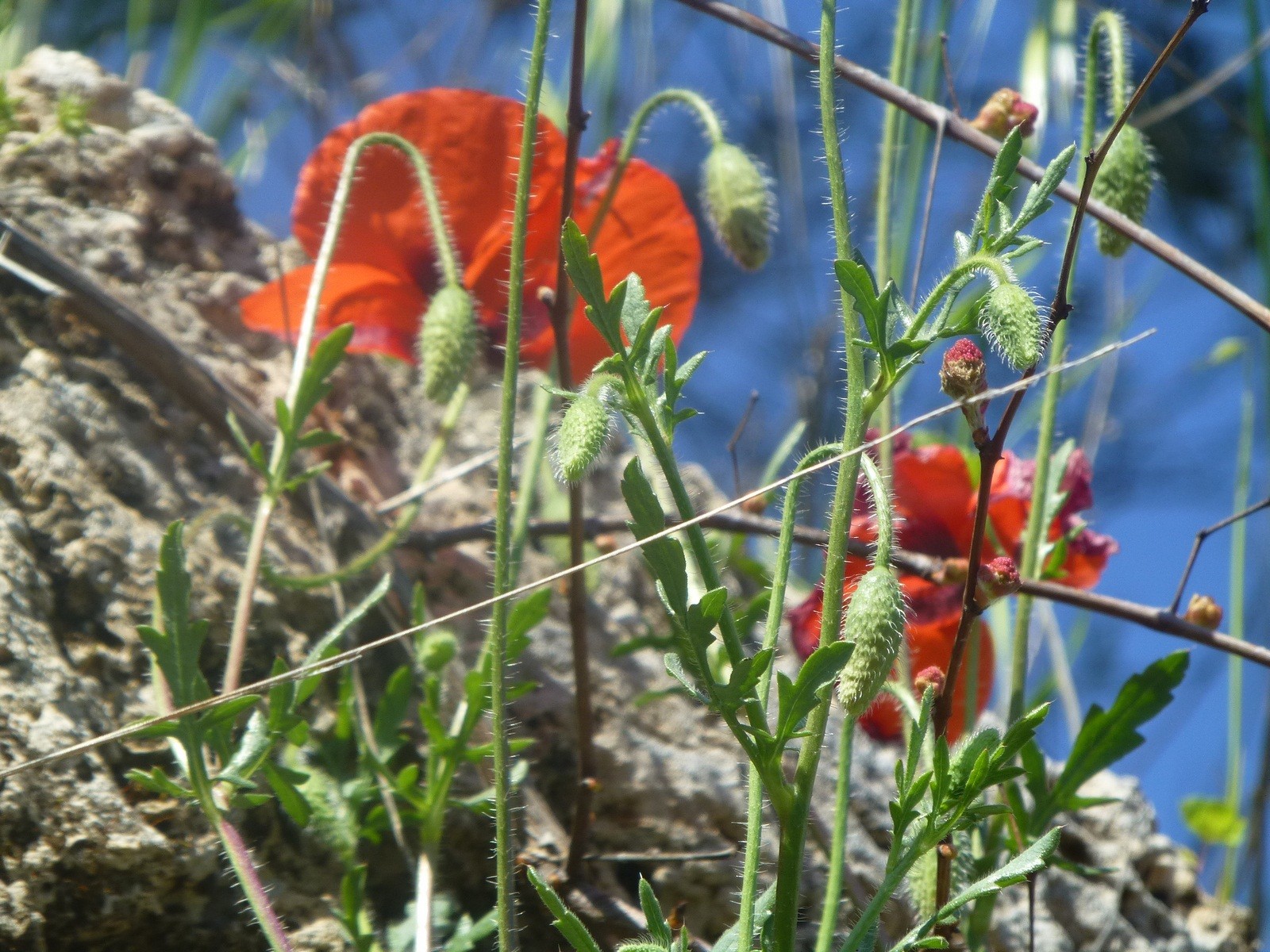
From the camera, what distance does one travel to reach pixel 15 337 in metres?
0.96

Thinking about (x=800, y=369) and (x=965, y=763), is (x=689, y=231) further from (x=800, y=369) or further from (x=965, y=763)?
(x=800, y=369)

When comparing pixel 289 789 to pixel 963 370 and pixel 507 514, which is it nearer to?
pixel 507 514

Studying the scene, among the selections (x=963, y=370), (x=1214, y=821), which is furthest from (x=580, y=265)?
(x=1214, y=821)

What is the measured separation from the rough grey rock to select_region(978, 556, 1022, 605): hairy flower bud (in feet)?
0.69

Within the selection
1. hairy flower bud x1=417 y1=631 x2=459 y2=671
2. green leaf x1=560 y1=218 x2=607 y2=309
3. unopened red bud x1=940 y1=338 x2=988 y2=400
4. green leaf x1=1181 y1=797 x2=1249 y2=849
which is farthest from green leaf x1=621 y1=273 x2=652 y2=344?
green leaf x1=1181 y1=797 x2=1249 y2=849

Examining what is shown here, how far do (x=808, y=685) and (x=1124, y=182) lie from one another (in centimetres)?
40

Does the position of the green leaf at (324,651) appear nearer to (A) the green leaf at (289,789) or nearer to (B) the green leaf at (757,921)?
(A) the green leaf at (289,789)

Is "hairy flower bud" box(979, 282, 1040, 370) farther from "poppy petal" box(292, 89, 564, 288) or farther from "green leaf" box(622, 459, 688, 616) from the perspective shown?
"poppy petal" box(292, 89, 564, 288)

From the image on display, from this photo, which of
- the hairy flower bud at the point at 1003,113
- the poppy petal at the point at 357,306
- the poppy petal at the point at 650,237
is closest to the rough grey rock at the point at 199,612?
the poppy petal at the point at 357,306

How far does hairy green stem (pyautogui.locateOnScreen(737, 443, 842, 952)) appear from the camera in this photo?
0.60 meters

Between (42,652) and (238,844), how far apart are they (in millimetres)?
193

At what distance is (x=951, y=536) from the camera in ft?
3.29

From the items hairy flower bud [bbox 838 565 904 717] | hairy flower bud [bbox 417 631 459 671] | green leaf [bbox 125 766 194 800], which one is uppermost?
hairy flower bud [bbox 417 631 459 671]

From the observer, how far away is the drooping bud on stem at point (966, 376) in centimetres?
61
